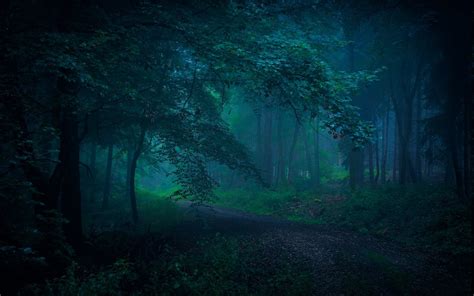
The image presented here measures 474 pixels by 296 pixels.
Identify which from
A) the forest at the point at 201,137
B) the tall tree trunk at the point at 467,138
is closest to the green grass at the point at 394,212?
the forest at the point at 201,137

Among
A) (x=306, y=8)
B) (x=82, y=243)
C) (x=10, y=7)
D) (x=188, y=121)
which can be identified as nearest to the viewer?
(x=10, y=7)

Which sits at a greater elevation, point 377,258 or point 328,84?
point 328,84

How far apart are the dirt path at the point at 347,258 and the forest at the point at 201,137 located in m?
0.06

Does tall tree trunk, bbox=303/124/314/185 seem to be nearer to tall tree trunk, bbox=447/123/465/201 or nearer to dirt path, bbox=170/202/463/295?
tall tree trunk, bbox=447/123/465/201

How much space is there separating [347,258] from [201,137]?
6.91 metres

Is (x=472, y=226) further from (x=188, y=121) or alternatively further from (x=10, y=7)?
(x=10, y=7)

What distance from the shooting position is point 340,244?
1029cm

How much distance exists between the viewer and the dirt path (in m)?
6.85

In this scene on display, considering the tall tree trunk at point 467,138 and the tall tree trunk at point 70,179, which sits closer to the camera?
the tall tree trunk at point 70,179

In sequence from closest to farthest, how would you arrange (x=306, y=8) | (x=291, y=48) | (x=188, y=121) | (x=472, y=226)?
(x=291, y=48) < (x=472, y=226) < (x=306, y=8) < (x=188, y=121)

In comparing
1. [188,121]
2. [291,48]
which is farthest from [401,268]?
[188,121]

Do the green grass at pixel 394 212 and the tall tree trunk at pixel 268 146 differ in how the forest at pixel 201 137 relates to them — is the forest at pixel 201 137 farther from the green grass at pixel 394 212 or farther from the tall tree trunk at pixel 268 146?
the tall tree trunk at pixel 268 146

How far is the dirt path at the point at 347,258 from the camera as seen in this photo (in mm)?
6852

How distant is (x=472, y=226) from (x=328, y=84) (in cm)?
760
